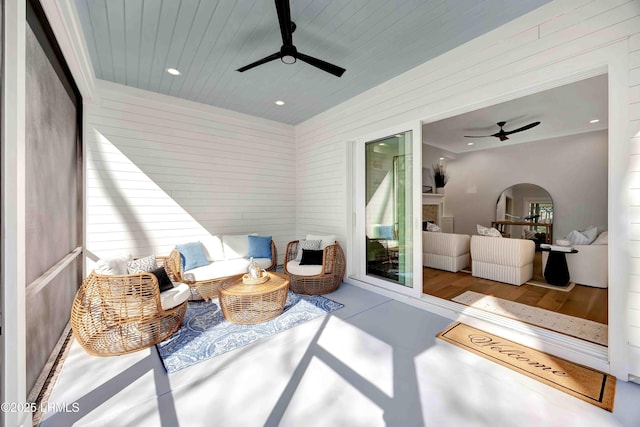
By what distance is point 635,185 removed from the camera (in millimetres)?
1991

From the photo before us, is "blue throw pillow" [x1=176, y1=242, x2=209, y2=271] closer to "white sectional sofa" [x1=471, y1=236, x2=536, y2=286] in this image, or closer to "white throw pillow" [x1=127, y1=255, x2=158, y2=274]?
"white throw pillow" [x1=127, y1=255, x2=158, y2=274]

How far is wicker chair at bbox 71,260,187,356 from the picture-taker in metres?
2.30

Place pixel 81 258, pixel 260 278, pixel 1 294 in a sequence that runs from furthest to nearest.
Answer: pixel 81 258 < pixel 260 278 < pixel 1 294

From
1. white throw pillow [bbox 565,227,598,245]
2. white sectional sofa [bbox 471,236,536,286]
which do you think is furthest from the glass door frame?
white throw pillow [bbox 565,227,598,245]

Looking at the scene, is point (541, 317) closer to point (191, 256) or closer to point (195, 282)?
point (195, 282)

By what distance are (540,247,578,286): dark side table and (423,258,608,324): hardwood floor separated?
0.19m

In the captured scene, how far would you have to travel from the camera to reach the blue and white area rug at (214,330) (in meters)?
2.37

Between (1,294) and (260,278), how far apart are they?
218 centimetres

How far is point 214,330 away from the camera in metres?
2.82

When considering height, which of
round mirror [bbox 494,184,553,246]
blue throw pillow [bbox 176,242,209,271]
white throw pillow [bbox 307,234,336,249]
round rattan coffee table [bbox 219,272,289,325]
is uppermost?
round mirror [bbox 494,184,553,246]

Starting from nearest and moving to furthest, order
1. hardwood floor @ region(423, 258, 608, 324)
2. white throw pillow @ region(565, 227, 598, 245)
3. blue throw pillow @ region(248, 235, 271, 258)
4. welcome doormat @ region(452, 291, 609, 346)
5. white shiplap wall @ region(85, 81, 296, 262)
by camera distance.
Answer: welcome doormat @ region(452, 291, 609, 346) → hardwood floor @ region(423, 258, 608, 324) → white shiplap wall @ region(85, 81, 296, 262) → white throw pillow @ region(565, 227, 598, 245) → blue throw pillow @ region(248, 235, 271, 258)

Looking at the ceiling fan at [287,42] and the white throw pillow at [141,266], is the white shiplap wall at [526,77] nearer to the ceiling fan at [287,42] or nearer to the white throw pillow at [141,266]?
the ceiling fan at [287,42]

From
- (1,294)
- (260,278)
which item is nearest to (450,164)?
(260,278)

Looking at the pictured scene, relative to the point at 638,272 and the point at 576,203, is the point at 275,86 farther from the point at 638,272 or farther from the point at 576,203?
the point at 576,203
